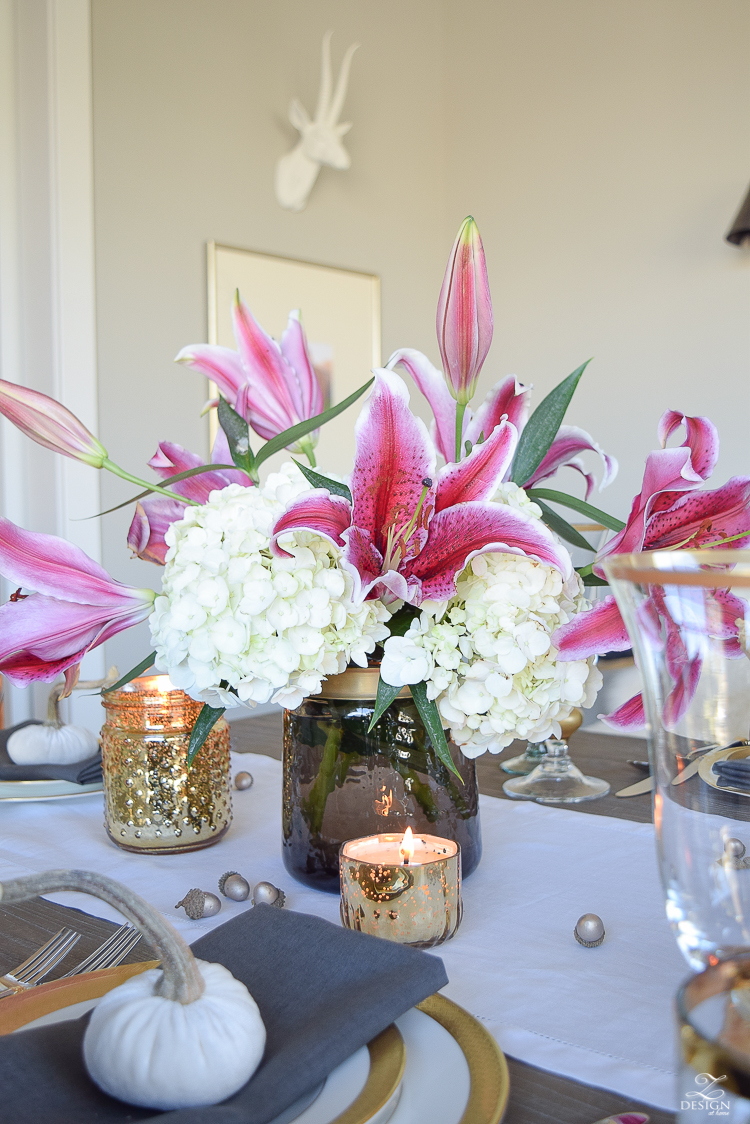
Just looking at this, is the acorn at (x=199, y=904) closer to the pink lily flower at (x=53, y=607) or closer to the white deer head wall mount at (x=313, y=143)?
the pink lily flower at (x=53, y=607)

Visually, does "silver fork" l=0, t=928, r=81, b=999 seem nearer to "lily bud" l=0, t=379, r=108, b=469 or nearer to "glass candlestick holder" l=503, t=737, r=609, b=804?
"lily bud" l=0, t=379, r=108, b=469

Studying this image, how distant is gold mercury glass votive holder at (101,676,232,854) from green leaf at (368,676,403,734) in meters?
0.23

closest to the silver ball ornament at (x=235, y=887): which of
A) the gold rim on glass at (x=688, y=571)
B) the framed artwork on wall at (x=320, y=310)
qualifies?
the gold rim on glass at (x=688, y=571)

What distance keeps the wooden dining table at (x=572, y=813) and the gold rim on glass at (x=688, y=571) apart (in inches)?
9.5

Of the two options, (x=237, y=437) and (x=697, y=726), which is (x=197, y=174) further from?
(x=697, y=726)

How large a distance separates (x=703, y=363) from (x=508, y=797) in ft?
8.03

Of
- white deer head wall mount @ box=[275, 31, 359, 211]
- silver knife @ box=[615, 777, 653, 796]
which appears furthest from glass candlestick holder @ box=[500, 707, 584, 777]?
white deer head wall mount @ box=[275, 31, 359, 211]

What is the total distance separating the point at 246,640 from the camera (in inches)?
23.1

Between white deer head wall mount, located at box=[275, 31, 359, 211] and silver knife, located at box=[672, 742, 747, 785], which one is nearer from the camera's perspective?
silver knife, located at box=[672, 742, 747, 785]

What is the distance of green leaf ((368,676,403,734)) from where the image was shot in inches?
23.2

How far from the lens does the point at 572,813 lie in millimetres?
905

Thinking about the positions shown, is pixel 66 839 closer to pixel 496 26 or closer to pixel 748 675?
pixel 748 675

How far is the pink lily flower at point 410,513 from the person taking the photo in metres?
0.56

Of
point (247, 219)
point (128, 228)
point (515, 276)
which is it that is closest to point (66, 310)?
point (128, 228)
